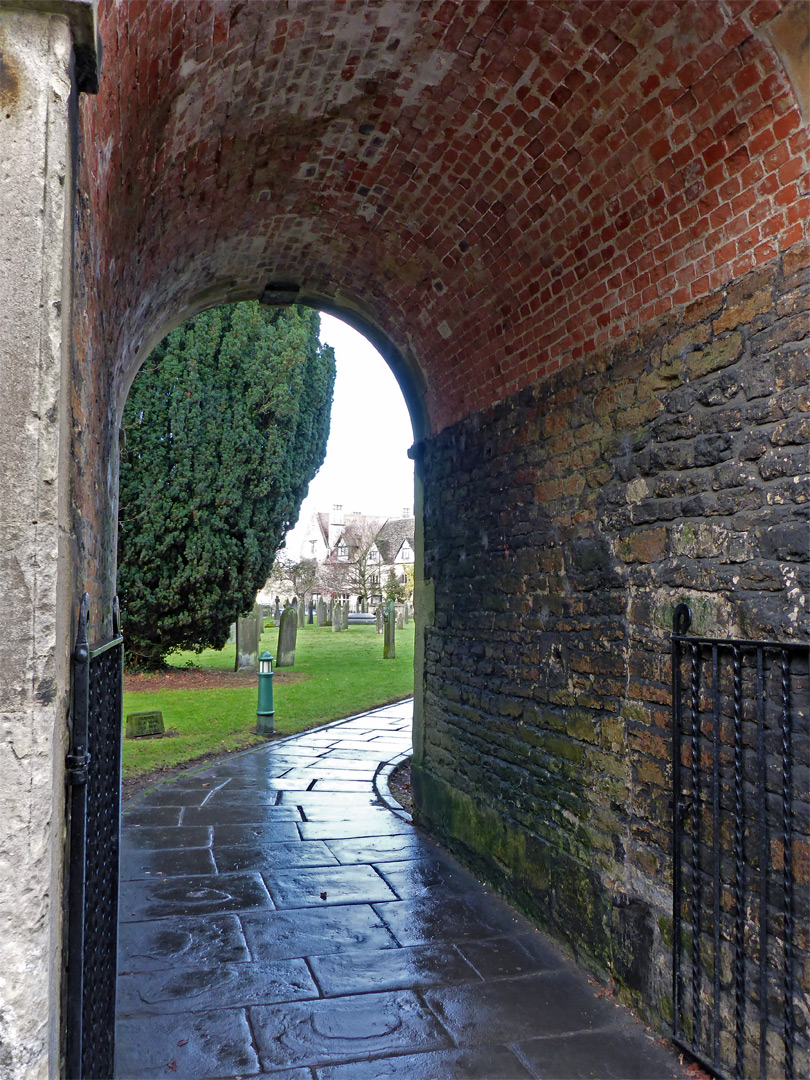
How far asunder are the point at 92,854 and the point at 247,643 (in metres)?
13.3

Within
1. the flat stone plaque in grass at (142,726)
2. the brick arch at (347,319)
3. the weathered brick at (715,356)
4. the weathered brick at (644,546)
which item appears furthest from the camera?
the flat stone plaque in grass at (142,726)

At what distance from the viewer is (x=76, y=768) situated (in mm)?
2025

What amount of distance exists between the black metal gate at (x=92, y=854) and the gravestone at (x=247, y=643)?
12459 mm

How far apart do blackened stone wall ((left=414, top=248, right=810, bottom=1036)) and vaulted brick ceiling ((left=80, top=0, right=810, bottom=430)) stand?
1.02 ft

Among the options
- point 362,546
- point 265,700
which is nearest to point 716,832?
point 265,700

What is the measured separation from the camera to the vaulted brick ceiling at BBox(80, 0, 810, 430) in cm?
280

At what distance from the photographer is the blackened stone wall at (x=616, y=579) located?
284 cm

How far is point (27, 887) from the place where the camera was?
1.72 m

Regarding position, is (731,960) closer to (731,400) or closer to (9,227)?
(731,400)

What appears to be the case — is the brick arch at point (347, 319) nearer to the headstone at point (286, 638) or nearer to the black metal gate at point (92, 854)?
the black metal gate at point (92, 854)

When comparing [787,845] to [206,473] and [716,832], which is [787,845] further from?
[206,473]

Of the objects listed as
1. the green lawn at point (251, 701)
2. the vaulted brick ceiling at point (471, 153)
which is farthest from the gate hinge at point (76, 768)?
the green lawn at point (251, 701)

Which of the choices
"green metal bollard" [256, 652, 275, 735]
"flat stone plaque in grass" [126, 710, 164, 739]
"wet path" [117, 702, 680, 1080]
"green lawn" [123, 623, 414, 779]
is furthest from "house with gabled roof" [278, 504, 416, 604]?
"wet path" [117, 702, 680, 1080]

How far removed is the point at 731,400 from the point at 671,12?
1464mm
